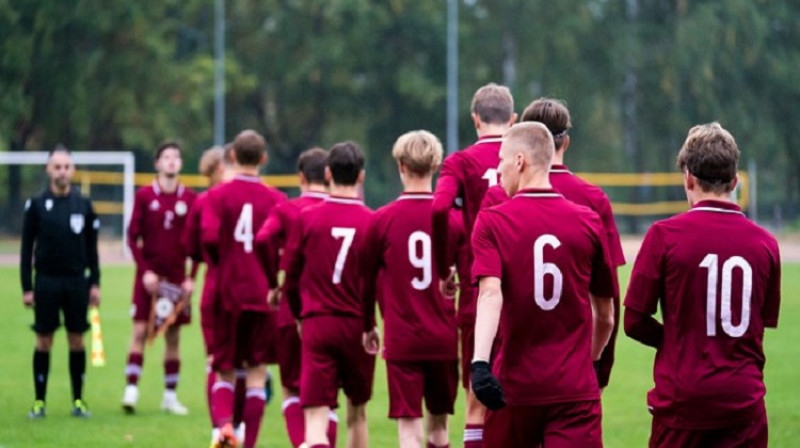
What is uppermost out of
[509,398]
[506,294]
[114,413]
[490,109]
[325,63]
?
[325,63]

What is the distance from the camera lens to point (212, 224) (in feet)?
33.7

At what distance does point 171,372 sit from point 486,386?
755cm

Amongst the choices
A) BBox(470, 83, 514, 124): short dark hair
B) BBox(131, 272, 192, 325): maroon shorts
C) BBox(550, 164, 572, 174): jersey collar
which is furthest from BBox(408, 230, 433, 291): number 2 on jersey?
BBox(131, 272, 192, 325): maroon shorts

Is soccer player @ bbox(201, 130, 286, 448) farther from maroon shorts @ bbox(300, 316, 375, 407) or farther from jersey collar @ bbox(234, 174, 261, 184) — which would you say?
maroon shorts @ bbox(300, 316, 375, 407)

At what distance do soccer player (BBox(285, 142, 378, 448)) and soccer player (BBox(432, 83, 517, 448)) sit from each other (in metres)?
0.62

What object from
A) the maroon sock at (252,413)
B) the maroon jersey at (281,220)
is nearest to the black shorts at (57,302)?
the maroon sock at (252,413)

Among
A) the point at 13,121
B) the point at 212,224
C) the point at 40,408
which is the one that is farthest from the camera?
the point at 13,121

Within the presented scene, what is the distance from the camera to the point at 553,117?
7383 mm

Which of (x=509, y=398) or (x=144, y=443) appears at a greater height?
(x=509, y=398)

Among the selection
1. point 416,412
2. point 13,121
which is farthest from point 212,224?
point 13,121

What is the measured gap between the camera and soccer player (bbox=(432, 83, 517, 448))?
830 cm

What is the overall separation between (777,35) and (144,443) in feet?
169

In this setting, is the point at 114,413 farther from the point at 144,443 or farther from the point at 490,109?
the point at 490,109

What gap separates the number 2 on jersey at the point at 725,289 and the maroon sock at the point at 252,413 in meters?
4.78
